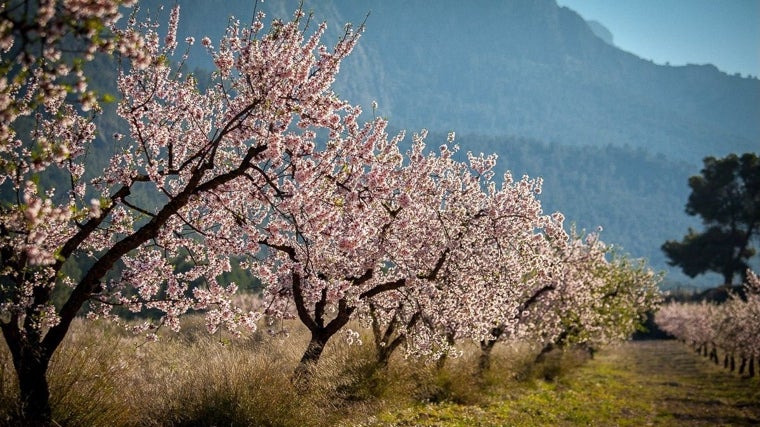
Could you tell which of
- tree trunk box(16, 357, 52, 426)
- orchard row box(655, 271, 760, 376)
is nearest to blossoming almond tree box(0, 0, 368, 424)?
tree trunk box(16, 357, 52, 426)

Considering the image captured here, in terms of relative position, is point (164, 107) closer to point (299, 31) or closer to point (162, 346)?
point (299, 31)

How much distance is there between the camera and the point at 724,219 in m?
106

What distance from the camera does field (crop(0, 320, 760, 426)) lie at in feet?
28.8

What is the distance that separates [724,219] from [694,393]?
9646cm

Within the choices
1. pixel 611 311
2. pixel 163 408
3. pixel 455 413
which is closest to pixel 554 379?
pixel 611 311

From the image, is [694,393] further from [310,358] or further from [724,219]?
[724,219]

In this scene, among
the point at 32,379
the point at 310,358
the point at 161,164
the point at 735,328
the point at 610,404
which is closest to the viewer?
the point at 32,379

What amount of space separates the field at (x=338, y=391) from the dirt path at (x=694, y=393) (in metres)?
0.08

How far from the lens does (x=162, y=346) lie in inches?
821

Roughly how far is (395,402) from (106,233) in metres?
8.30

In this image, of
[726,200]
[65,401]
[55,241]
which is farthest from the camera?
[726,200]

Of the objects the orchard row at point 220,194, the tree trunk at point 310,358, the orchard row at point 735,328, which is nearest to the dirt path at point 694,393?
the orchard row at point 735,328

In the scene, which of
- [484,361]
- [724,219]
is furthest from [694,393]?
[724,219]

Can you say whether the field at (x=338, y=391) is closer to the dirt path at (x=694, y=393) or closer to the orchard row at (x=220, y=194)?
the dirt path at (x=694, y=393)
